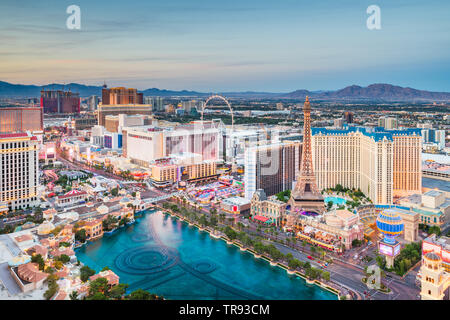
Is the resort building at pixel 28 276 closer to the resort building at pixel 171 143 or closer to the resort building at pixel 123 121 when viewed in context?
the resort building at pixel 171 143

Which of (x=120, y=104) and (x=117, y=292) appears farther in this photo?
(x=120, y=104)

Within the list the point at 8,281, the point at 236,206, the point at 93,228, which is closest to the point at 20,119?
the point at 93,228

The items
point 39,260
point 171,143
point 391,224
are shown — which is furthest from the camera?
point 171,143

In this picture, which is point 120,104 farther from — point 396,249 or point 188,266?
point 396,249

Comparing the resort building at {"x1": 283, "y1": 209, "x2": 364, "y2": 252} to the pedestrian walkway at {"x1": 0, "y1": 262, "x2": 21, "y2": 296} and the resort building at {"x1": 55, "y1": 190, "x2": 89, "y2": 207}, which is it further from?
the resort building at {"x1": 55, "y1": 190, "x2": 89, "y2": 207}

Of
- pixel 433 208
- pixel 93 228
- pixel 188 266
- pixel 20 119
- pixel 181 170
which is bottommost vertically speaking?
pixel 188 266
